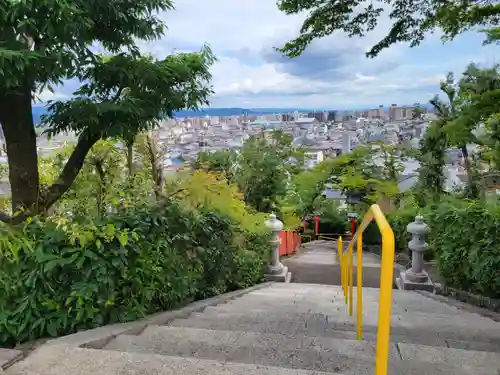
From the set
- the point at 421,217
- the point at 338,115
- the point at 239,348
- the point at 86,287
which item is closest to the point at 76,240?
the point at 86,287

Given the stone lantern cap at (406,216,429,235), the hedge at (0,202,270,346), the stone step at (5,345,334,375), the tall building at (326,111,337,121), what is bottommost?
the stone lantern cap at (406,216,429,235)

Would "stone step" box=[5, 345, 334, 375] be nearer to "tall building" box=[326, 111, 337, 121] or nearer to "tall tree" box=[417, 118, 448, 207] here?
"tall tree" box=[417, 118, 448, 207]

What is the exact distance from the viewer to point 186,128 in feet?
30.2

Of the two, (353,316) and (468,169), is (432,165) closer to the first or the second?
(468,169)

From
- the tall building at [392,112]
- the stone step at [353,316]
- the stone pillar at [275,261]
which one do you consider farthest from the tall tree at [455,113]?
the tall building at [392,112]

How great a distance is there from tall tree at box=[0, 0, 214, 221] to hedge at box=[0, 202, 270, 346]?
0.70 metres

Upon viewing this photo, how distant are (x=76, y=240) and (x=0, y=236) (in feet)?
1.42

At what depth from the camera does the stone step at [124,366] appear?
6.45 feet

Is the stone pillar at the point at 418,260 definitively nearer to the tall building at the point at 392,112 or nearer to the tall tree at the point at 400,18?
the tall tree at the point at 400,18

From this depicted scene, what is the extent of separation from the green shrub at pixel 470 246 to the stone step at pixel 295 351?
7.49 ft

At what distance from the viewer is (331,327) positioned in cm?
316

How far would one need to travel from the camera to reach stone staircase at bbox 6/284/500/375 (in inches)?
80.1

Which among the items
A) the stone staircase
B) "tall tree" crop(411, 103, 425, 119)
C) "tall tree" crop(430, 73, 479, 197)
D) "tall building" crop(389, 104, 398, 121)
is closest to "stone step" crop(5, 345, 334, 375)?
the stone staircase

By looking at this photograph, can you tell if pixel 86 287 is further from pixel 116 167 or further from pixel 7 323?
pixel 116 167
